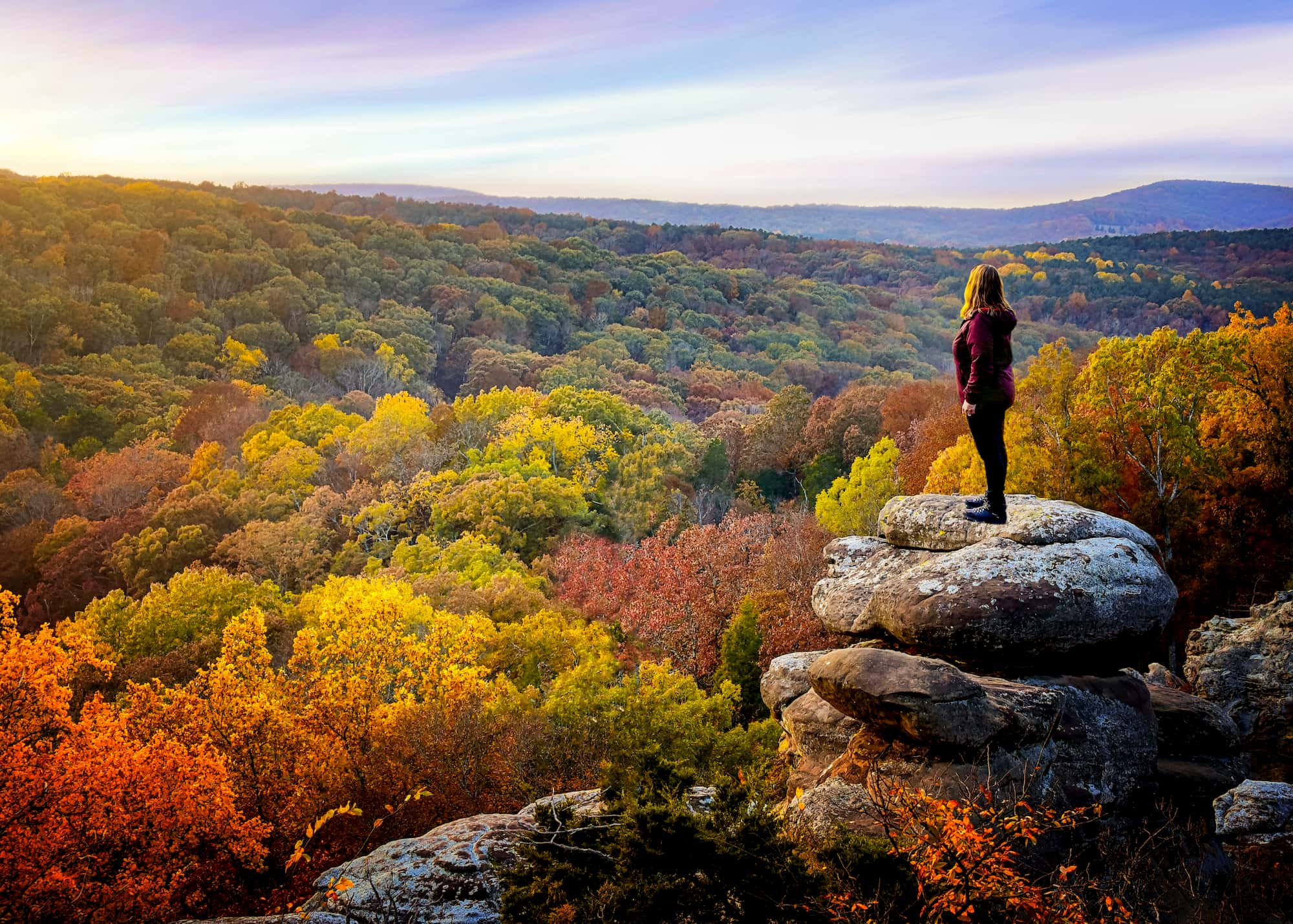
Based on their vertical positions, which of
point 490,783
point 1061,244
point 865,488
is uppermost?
point 1061,244

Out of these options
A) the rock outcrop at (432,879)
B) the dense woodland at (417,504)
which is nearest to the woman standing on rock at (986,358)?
the dense woodland at (417,504)

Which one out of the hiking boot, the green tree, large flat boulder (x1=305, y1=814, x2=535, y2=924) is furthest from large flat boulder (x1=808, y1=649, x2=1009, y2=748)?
the green tree

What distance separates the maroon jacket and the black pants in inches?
5.0

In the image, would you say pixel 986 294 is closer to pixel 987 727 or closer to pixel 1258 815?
pixel 987 727

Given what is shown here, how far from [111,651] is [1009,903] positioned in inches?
1135

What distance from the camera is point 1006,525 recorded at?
11.1 metres

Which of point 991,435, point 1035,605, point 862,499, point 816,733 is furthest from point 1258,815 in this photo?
point 862,499

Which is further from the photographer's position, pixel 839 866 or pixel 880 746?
pixel 880 746

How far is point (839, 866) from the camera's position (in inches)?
279

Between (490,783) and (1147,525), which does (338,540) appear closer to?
(490,783)

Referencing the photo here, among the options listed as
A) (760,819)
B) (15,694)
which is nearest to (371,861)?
(760,819)

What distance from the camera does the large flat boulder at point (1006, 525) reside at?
429 inches

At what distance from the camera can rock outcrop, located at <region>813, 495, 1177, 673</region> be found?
32.7ft

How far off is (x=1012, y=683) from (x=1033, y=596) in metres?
1.09
